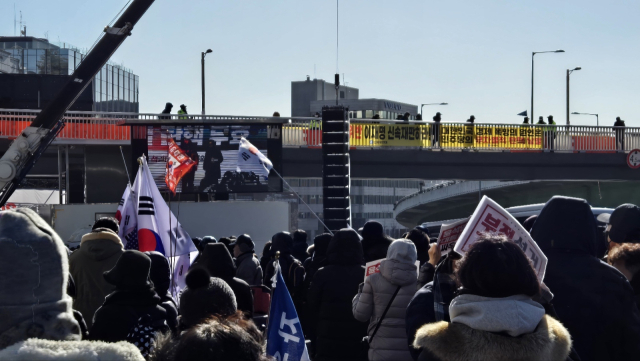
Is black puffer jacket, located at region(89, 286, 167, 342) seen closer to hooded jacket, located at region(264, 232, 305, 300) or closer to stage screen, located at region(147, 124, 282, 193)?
hooded jacket, located at region(264, 232, 305, 300)

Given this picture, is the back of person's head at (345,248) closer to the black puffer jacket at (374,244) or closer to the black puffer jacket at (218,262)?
the black puffer jacket at (374,244)

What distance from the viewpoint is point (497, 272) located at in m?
3.50

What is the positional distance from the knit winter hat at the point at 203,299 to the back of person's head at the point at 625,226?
3349 mm

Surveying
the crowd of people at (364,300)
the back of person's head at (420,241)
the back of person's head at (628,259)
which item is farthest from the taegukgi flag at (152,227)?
the back of person's head at (628,259)

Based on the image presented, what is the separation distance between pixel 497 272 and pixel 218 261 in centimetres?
338

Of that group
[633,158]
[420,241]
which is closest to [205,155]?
Result: [633,158]

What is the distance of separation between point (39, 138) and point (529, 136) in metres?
19.0

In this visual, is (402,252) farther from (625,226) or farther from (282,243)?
(282,243)

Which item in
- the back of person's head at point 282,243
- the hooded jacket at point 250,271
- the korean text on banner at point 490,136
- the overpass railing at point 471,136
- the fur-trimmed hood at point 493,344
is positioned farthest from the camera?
the korean text on banner at point 490,136

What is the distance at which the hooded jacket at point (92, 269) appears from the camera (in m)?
6.44

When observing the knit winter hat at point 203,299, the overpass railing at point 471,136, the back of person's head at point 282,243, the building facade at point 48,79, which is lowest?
the back of person's head at point 282,243

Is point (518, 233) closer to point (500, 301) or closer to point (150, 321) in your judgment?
point (500, 301)

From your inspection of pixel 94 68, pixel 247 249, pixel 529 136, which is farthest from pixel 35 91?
pixel 247 249

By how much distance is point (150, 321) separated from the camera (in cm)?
498
